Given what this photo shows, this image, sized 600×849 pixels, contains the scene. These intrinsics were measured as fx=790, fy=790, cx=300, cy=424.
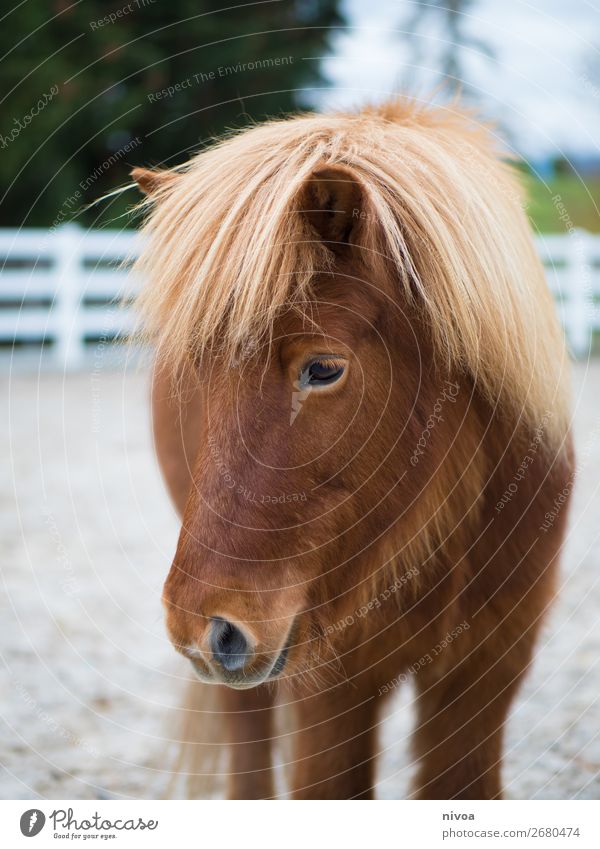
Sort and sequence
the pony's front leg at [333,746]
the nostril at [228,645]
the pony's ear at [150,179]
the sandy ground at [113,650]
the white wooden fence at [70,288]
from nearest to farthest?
1. the nostril at [228,645]
2. the pony's ear at [150,179]
3. the pony's front leg at [333,746]
4. the sandy ground at [113,650]
5. the white wooden fence at [70,288]

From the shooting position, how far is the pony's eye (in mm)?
1320

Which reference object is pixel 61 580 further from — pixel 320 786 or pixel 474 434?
pixel 474 434

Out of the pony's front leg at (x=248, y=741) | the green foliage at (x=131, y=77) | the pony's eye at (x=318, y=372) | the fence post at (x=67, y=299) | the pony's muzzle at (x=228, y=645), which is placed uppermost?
the green foliage at (x=131, y=77)

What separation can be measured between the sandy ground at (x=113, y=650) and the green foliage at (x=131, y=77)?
3629 mm

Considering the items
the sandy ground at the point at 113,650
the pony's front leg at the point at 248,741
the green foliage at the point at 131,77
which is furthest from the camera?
the green foliage at the point at 131,77

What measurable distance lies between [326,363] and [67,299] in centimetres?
849

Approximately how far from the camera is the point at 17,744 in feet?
8.42

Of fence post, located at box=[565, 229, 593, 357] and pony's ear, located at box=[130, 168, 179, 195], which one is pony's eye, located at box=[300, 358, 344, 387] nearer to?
pony's ear, located at box=[130, 168, 179, 195]

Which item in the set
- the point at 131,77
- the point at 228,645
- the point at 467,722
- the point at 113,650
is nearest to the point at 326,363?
the point at 228,645

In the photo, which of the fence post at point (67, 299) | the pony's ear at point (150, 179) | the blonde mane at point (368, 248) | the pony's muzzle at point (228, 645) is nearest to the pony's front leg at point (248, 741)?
the pony's muzzle at point (228, 645)

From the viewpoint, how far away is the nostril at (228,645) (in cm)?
128

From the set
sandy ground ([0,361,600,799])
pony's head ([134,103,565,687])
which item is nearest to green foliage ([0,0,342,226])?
sandy ground ([0,361,600,799])

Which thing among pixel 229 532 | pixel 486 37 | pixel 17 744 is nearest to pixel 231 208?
pixel 229 532

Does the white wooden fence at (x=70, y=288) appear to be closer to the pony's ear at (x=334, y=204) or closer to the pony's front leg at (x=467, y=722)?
the pony's front leg at (x=467, y=722)
